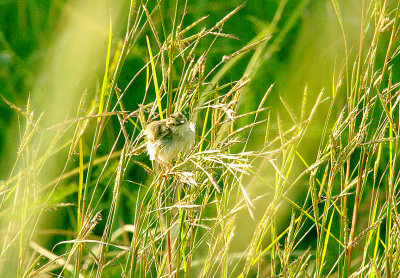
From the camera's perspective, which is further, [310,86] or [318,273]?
[310,86]

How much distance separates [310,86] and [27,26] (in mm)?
1748

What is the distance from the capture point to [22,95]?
3264mm

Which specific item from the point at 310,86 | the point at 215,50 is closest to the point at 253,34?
the point at 215,50

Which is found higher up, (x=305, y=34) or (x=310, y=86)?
(x=305, y=34)

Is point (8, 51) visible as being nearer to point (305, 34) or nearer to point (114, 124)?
point (114, 124)

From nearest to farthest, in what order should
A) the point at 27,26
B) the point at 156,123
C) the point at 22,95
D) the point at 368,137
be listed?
1. the point at 368,137
2. the point at 156,123
3. the point at 22,95
4. the point at 27,26

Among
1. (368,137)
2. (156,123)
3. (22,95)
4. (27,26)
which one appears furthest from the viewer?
(27,26)

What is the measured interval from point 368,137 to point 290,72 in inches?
67.2

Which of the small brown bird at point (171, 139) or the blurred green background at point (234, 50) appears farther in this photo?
the blurred green background at point (234, 50)

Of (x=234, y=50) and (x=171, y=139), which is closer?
(x=171, y=139)

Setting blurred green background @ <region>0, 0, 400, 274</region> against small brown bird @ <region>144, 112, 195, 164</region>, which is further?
blurred green background @ <region>0, 0, 400, 274</region>

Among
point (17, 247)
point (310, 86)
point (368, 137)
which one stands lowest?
point (310, 86)

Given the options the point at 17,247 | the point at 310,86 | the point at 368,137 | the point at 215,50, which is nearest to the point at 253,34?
the point at 215,50

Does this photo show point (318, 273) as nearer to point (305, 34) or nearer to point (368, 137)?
point (368, 137)
